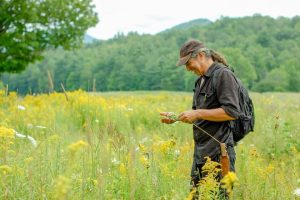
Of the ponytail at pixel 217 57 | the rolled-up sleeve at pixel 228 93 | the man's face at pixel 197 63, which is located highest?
the ponytail at pixel 217 57

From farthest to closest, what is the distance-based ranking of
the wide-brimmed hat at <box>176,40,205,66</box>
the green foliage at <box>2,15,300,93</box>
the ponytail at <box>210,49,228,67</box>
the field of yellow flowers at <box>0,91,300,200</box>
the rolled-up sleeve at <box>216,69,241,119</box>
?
1. the green foliage at <box>2,15,300,93</box>
2. the ponytail at <box>210,49,228,67</box>
3. the wide-brimmed hat at <box>176,40,205,66</box>
4. the rolled-up sleeve at <box>216,69,241,119</box>
5. the field of yellow flowers at <box>0,91,300,200</box>

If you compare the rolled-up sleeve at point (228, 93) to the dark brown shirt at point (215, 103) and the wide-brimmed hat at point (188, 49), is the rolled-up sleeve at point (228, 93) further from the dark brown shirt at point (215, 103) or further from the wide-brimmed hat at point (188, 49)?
the wide-brimmed hat at point (188, 49)

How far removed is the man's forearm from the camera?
364cm

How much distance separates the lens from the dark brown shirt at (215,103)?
365cm

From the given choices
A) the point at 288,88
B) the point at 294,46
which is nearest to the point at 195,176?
the point at 288,88

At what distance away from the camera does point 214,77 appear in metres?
3.76

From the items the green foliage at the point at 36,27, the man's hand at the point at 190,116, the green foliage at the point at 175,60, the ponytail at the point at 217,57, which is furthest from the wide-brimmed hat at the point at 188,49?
the green foliage at the point at 175,60

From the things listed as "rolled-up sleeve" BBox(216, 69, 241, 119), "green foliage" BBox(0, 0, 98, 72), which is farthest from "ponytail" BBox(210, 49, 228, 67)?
"green foliage" BBox(0, 0, 98, 72)

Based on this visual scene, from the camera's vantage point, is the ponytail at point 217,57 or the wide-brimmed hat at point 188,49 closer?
the wide-brimmed hat at point 188,49

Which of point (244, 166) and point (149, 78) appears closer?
point (244, 166)

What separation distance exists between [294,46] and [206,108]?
310 ft

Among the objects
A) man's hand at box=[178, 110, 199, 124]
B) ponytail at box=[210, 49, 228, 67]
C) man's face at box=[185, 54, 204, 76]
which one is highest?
ponytail at box=[210, 49, 228, 67]

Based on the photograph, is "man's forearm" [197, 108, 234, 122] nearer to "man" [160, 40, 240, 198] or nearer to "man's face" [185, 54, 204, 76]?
"man" [160, 40, 240, 198]

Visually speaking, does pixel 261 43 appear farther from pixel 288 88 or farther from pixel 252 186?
pixel 252 186
